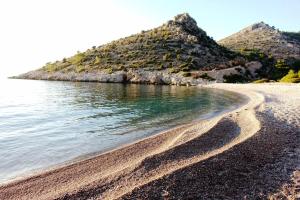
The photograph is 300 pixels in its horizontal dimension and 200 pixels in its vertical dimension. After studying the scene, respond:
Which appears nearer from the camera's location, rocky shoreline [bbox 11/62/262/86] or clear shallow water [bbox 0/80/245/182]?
clear shallow water [bbox 0/80/245/182]

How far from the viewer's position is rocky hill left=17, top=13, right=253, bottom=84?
104 m

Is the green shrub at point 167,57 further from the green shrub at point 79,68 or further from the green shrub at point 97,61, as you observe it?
the green shrub at point 79,68

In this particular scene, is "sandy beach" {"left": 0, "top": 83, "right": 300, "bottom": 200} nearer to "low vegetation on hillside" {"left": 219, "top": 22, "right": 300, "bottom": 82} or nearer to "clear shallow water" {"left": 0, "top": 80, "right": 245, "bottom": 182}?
"clear shallow water" {"left": 0, "top": 80, "right": 245, "bottom": 182}

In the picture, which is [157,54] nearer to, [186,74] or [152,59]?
[152,59]

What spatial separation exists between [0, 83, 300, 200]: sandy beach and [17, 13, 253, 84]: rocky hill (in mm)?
74812

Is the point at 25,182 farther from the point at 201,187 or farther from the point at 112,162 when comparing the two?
the point at 201,187

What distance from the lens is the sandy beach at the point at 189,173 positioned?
11.9 m

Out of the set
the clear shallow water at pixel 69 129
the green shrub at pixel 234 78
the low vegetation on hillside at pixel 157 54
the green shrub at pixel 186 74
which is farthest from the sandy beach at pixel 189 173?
the low vegetation on hillside at pixel 157 54

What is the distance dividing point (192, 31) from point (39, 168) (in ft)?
480

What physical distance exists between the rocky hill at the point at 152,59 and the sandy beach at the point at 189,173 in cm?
7481

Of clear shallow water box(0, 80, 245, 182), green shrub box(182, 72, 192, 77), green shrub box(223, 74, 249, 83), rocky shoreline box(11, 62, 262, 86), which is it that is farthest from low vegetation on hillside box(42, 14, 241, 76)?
clear shallow water box(0, 80, 245, 182)

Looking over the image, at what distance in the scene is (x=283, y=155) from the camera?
52.3 feet

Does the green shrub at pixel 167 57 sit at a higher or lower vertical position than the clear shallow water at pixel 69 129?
higher

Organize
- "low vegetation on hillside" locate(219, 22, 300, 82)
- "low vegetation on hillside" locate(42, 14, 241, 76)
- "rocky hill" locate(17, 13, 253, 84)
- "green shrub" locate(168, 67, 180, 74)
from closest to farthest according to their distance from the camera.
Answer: "green shrub" locate(168, 67, 180, 74) < "rocky hill" locate(17, 13, 253, 84) < "low vegetation on hillside" locate(42, 14, 241, 76) < "low vegetation on hillside" locate(219, 22, 300, 82)
